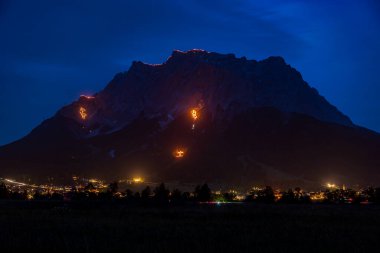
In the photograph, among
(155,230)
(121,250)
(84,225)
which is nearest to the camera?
(121,250)

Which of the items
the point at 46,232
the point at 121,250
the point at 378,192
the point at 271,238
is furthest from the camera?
the point at 378,192

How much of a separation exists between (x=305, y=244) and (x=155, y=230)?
10.8m

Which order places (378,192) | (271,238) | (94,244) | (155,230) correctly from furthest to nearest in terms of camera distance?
(378,192) < (155,230) < (271,238) < (94,244)

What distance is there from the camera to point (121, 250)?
24609 mm

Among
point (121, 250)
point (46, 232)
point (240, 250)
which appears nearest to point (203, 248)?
point (240, 250)

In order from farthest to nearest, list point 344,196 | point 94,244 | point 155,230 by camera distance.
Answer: point 344,196 < point 155,230 < point 94,244

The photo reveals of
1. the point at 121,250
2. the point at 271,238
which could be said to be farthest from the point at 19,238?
the point at 271,238

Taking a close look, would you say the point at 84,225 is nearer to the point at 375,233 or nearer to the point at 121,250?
the point at 121,250

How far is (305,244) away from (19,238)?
600 inches

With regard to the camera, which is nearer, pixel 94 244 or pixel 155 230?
pixel 94 244

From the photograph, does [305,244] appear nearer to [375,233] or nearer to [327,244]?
[327,244]

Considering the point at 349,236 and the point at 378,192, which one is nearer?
the point at 349,236

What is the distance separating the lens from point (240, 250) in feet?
81.8

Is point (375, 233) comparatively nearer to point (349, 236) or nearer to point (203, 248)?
point (349, 236)
